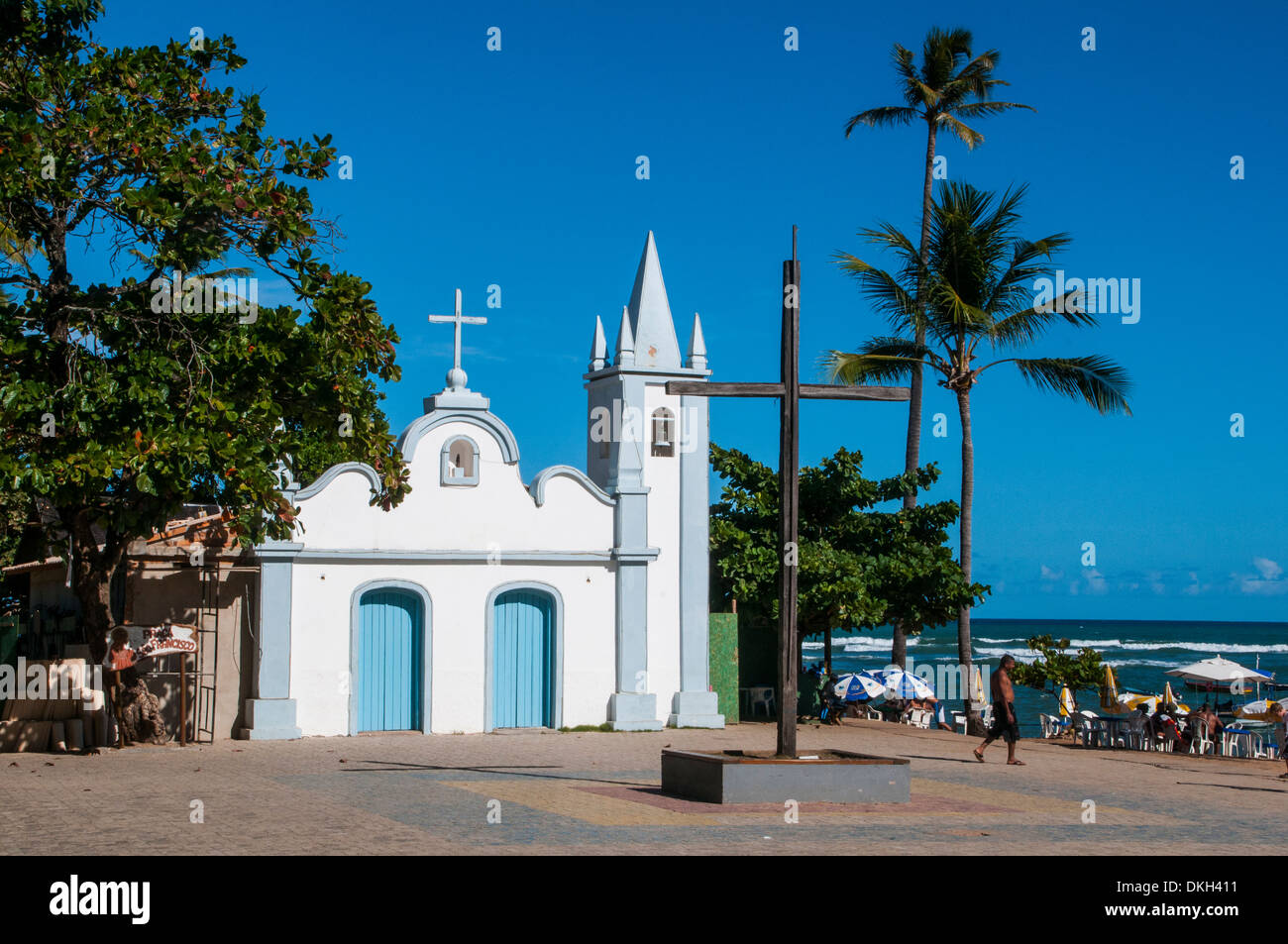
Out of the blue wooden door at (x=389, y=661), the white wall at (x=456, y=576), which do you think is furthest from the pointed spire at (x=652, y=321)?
the blue wooden door at (x=389, y=661)

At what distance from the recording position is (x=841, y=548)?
2617 cm

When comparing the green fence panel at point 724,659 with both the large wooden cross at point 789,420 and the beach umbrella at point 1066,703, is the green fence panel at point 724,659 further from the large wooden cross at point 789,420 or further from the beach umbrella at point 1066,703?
the large wooden cross at point 789,420

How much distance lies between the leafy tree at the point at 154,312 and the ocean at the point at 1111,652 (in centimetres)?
2505

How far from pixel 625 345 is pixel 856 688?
8.17m

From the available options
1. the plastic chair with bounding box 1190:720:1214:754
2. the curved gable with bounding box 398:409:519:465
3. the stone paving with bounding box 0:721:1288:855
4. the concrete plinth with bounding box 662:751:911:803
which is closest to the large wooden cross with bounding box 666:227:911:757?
the concrete plinth with bounding box 662:751:911:803

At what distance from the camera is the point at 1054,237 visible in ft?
88.0

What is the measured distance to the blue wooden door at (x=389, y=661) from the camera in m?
21.1

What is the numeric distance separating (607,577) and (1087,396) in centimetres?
1080

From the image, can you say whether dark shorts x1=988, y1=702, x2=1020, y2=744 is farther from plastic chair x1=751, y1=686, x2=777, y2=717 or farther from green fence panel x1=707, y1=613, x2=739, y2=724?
plastic chair x1=751, y1=686, x2=777, y2=717

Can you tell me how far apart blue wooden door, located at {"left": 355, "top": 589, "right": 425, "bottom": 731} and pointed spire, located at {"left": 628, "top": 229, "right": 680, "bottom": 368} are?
224 inches

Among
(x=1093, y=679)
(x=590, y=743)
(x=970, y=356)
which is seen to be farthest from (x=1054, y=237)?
(x=590, y=743)

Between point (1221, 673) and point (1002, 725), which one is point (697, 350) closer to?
point (1002, 725)

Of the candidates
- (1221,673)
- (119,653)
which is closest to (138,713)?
(119,653)
